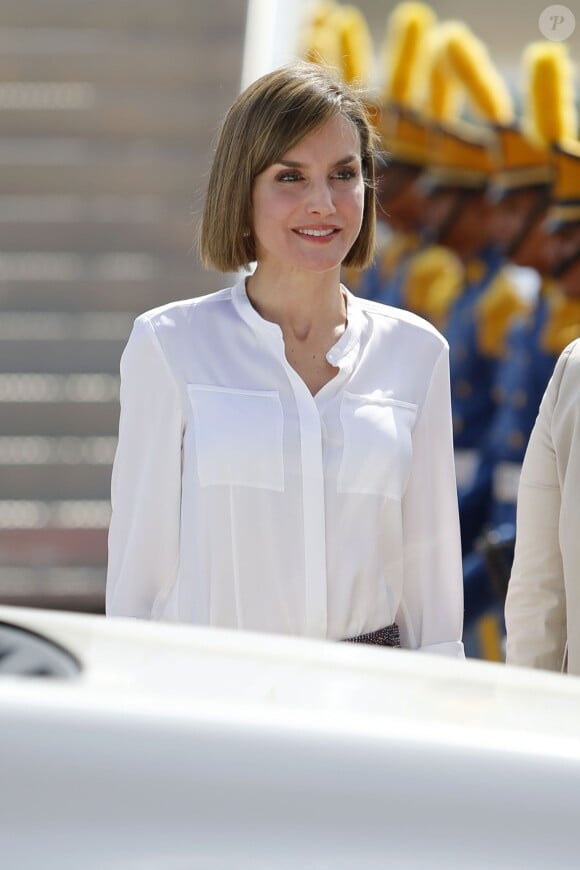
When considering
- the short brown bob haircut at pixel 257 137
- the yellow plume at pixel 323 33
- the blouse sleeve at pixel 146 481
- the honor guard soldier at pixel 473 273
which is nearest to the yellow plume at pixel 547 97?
the honor guard soldier at pixel 473 273

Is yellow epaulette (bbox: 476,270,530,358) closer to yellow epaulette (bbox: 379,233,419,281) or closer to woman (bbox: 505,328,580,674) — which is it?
yellow epaulette (bbox: 379,233,419,281)

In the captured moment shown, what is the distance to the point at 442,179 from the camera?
532 cm

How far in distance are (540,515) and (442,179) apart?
312 cm

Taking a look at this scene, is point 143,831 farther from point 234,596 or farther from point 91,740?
point 234,596

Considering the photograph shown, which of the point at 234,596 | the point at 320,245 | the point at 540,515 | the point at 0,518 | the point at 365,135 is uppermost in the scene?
the point at 365,135

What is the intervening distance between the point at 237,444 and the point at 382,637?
40cm

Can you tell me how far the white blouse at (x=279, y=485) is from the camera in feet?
7.64

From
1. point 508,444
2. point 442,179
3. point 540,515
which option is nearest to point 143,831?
point 540,515

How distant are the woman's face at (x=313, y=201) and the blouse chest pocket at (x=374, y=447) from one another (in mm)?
252

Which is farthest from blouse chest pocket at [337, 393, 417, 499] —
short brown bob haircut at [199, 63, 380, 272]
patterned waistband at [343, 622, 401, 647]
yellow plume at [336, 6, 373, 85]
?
yellow plume at [336, 6, 373, 85]

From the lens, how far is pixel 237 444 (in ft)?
7.57

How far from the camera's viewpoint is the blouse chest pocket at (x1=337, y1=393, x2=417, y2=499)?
7.68ft

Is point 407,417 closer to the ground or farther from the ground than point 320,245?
closer to the ground

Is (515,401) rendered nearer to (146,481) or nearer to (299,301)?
(299,301)
